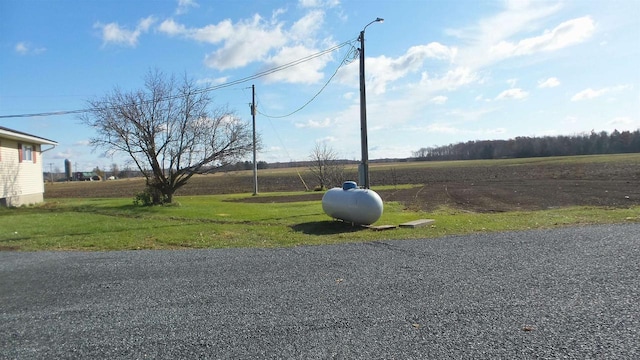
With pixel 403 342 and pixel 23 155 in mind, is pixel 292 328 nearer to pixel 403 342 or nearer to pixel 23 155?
pixel 403 342

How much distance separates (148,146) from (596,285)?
2212 cm

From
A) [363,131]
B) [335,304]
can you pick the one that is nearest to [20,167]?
[363,131]

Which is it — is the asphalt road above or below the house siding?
below

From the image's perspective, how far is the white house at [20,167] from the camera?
22.4 m

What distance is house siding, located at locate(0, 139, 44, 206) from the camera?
2242cm

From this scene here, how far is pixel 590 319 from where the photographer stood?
4.38 metres

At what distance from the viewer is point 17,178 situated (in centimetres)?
2372

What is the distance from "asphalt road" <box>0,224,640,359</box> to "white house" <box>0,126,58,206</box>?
17388 millimetres

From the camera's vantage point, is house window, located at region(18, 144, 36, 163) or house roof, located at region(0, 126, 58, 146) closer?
house roof, located at region(0, 126, 58, 146)

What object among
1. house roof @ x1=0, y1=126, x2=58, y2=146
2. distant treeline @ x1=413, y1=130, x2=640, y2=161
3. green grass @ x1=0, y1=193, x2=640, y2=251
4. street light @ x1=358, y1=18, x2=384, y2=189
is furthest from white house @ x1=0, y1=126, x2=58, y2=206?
distant treeline @ x1=413, y1=130, x2=640, y2=161

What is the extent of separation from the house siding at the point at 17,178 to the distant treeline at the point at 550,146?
11431cm

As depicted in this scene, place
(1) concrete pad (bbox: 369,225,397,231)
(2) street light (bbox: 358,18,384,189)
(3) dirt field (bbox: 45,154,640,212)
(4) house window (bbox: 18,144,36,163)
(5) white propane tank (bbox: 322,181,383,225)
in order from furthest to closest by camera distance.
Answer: (4) house window (bbox: 18,144,36,163) → (3) dirt field (bbox: 45,154,640,212) → (2) street light (bbox: 358,18,384,189) → (5) white propane tank (bbox: 322,181,383,225) → (1) concrete pad (bbox: 369,225,397,231)

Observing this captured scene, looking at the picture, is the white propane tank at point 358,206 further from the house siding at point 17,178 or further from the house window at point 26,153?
the house window at point 26,153

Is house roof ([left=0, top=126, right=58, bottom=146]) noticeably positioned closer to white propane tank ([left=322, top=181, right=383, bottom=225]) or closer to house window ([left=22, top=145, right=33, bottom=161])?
house window ([left=22, top=145, right=33, bottom=161])
